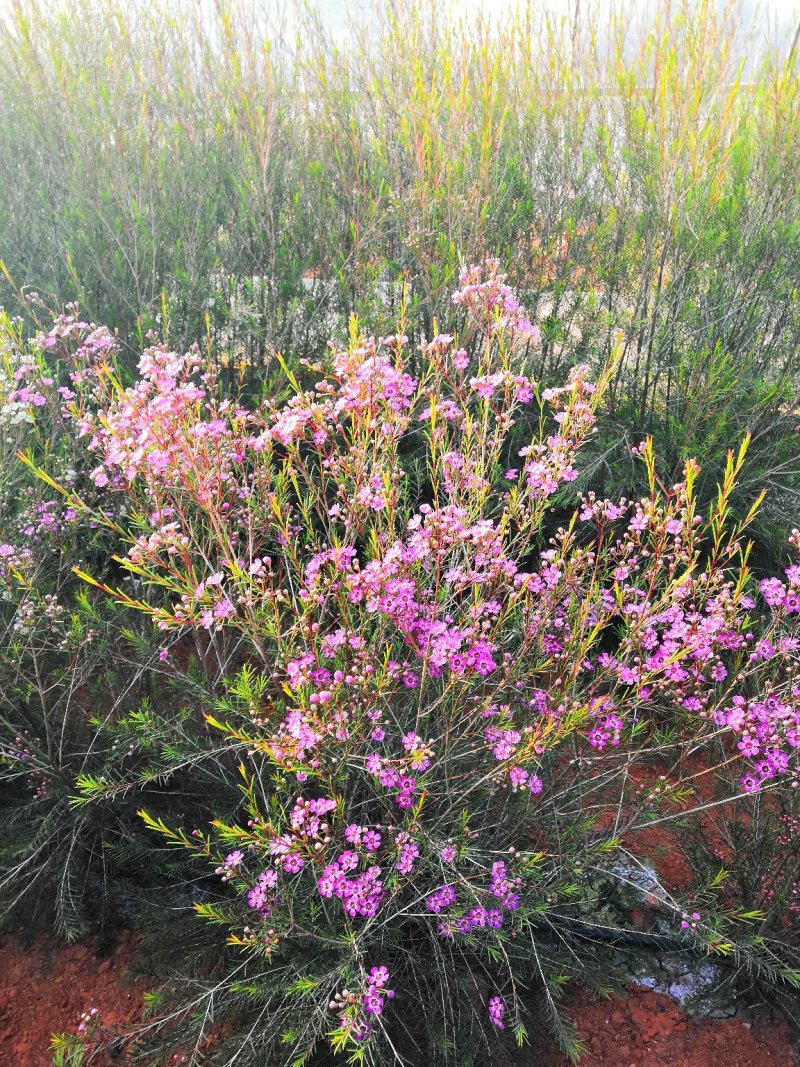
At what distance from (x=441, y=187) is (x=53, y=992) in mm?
Answer: 3710

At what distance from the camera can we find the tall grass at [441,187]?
3578mm

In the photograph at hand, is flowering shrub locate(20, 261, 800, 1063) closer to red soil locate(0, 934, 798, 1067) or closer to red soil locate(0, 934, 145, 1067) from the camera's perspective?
red soil locate(0, 934, 798, 1067)

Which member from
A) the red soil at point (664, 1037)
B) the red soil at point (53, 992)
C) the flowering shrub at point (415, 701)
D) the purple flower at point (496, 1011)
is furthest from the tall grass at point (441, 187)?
the red soil at point (53, 992)

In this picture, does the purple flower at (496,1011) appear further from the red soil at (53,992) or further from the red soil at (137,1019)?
→ the red soil at (53,992)

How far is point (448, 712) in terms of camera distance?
2.14 meters

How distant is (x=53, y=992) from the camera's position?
2430mm

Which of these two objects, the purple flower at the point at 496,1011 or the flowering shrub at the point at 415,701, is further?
the purple flower at the point at 496,1011

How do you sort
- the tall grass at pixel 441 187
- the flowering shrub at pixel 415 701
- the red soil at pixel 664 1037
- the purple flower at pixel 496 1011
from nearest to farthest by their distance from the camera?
1. the flowering shrub at pixel 415 701
2. the purple flower at pixel 496 1011
3. the red soil at pixel 664 1037
4. the tall grass at pixel 441 187

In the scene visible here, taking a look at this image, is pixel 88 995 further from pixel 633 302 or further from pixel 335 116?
pixel 335 116

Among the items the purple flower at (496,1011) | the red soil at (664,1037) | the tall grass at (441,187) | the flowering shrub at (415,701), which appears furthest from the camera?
the tall grass at (441,187)

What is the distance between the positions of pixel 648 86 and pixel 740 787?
3258mm

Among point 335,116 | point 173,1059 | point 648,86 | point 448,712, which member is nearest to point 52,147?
point 335,116

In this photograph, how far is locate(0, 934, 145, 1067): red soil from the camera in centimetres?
229

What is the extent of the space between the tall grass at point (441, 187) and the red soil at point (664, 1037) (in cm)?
224
